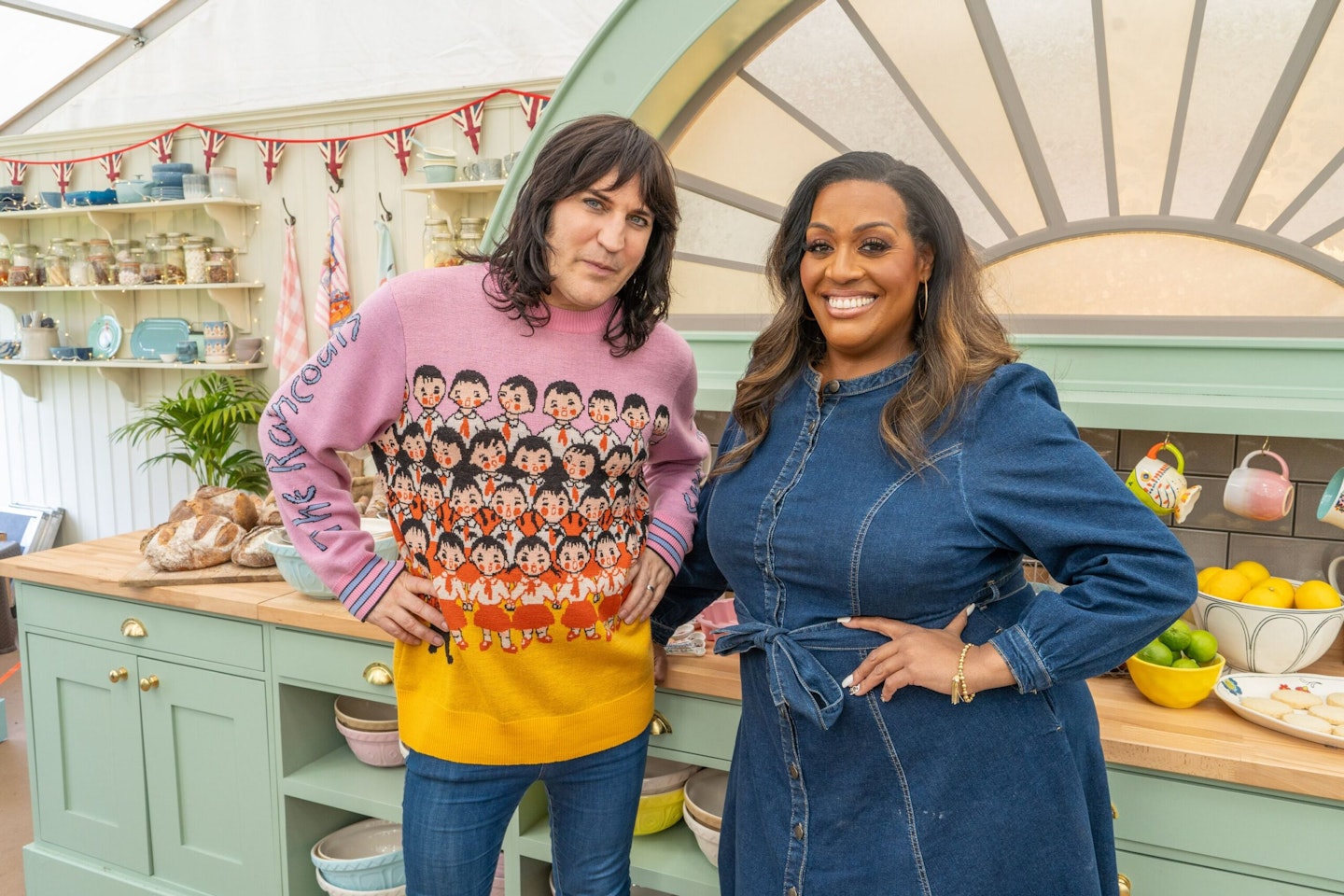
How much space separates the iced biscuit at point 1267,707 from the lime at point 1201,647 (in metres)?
0.09

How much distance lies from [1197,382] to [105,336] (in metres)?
4.64

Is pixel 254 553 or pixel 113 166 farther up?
pixel 113 166

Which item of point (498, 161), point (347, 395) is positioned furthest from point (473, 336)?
point (498, 161)

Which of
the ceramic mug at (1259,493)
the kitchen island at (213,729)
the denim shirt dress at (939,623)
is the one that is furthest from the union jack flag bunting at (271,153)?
the ceramic mug at (1259,493)

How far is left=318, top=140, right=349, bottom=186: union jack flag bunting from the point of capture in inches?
153

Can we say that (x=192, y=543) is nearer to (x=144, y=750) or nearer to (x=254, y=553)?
(x=254, y=553)

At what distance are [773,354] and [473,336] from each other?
0.43 m

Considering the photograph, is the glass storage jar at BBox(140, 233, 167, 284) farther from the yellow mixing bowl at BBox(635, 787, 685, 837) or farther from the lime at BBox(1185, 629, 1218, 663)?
the lime at BBox(1185, 629, 1218, 663)

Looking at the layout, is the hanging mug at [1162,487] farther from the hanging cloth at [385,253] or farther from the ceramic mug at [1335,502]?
the hanging cloth at [385,253]

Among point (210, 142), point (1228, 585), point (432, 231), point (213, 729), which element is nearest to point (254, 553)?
point (213, 729)

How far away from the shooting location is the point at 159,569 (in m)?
2.37

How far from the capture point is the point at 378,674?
2.08m

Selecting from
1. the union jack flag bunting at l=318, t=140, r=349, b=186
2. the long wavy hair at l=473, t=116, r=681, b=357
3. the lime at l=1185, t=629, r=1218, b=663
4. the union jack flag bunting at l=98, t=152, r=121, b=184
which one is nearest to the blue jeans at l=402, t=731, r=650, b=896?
the long wavy hair at l=473, t=116, r=681, b=357

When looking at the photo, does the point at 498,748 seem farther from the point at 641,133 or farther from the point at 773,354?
the point at 641,133
